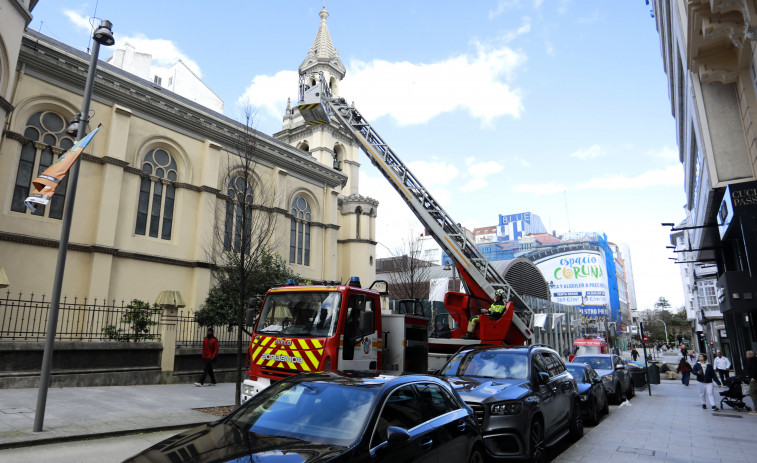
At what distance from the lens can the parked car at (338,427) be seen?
3.36m

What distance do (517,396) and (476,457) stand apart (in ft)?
5.89

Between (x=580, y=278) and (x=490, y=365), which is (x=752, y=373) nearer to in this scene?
(x=490, y=365)

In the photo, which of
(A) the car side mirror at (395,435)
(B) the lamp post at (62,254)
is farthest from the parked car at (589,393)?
(B) the lamp post at (62,254)

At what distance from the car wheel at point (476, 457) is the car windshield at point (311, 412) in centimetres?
162

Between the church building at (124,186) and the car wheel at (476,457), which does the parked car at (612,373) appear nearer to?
the car wheel at (476,457)

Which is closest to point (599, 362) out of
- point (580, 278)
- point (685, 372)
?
point (685, 372)

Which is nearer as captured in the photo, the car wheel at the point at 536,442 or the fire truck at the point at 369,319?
the car wheel at the point at 536,442

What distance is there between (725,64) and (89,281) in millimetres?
24002

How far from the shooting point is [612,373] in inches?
574

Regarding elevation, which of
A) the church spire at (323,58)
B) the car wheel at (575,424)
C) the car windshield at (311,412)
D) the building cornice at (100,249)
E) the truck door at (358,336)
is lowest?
the car wheel at (575,424)

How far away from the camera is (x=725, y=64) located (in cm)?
994

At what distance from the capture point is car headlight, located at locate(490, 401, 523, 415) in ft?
20.6

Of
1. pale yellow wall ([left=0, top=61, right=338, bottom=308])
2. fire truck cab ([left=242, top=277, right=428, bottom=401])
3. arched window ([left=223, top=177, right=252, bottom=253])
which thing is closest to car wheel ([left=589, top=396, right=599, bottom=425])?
fire truck cab ([left=242, top=277, right=428, bottom=401])

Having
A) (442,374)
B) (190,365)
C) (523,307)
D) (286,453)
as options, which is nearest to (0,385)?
(190,365)
